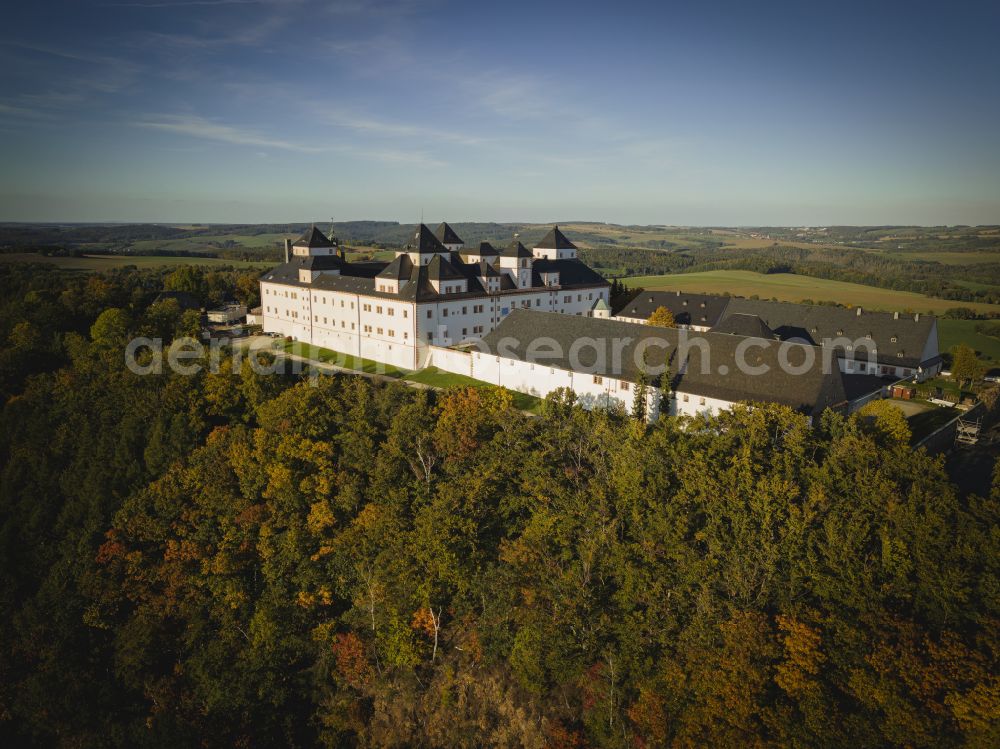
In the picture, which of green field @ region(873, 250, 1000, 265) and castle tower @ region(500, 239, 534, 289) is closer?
castle tower @ region(500, 239, 534, 289)

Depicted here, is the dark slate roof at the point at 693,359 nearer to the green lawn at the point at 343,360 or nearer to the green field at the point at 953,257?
the green lawn at the point at 343,360

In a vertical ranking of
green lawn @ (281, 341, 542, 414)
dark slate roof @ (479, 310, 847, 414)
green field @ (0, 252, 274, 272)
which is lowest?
green lawn @ (281, 341, 542, 414)

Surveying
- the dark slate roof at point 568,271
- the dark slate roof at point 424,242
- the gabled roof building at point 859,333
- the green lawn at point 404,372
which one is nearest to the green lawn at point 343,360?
the green lawn at point 404,372

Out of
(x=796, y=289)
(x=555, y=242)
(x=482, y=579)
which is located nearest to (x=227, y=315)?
(x=555, y=242)

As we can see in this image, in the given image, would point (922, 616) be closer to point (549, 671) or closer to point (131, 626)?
point (549, 671)

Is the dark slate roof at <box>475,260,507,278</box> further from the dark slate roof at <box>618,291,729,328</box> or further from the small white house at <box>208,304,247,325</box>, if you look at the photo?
the small white house at <box>208,304,247,325</box>

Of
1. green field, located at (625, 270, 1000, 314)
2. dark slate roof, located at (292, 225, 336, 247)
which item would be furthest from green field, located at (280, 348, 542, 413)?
green field, located at (625, 270, 1000, 314)
